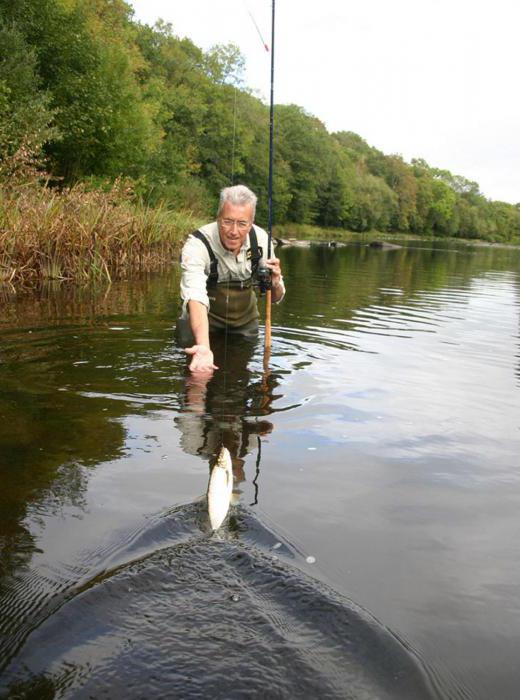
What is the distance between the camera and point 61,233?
12.6 m

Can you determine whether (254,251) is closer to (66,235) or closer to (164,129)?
(66,235)

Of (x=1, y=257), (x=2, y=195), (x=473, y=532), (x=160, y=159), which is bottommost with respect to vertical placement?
(x=473, y=532)

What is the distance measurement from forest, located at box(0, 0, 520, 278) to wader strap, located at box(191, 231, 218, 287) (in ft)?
3.51

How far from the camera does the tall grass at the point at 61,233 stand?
38.4 ft

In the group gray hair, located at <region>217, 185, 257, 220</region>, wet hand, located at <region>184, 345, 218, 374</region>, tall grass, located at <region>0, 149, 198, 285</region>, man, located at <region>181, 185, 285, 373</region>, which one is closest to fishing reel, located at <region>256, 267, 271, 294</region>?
man, located at <region>181, 185, 285, 373</region>

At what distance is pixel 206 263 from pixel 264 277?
2.35 ft

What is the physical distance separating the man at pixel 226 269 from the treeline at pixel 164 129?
4.05ft

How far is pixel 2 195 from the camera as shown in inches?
448

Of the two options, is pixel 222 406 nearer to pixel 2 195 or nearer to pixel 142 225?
pixel 2 195

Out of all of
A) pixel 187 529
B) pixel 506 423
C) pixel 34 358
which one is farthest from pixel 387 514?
pixel 34 358

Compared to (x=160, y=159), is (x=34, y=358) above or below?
below

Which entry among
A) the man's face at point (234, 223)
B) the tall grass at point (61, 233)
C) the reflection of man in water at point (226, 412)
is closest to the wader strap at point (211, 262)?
the man's face at point (234, 223)

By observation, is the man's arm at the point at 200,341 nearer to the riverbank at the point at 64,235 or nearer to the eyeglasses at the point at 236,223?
the eyeglasses at the point at 236,223

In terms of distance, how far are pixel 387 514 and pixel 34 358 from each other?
4.99m
